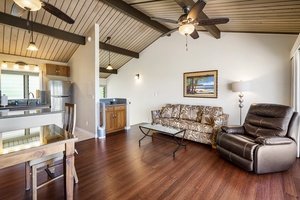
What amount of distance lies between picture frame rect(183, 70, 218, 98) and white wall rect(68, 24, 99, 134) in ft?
9.56

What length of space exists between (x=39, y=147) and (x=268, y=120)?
11.9 feet

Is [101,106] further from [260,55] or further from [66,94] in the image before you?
[260,55]

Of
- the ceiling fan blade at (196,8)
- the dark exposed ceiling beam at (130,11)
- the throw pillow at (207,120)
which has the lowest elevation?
the throw pillow at (207,120)

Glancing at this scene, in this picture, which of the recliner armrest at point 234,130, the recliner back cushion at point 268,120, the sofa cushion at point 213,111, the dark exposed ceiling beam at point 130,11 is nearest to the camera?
the recliner back cushion at point 268,120

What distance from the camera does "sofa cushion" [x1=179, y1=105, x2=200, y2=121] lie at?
4513 millimetres

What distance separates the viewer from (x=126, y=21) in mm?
4684

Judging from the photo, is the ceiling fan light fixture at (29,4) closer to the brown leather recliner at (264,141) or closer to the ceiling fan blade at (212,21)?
the ceiling fan blade at (212,21)

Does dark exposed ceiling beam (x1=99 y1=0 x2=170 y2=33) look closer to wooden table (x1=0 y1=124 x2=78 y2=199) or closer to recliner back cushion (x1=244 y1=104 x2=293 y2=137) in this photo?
wooden table (x1=0 y1=124 x2=78 y2=199)

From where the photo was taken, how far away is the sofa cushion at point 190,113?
4.51 m

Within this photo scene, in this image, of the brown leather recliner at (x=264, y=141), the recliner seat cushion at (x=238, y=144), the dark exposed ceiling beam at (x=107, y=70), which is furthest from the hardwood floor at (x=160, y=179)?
the dark exposed ceiling beam at (x=107, y=70)

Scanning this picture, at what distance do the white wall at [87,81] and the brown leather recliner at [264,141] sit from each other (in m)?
3.43

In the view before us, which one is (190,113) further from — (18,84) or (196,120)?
(18,84)

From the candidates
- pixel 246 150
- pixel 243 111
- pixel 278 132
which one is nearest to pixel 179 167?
pixel 246 150

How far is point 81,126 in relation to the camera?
509 cm
